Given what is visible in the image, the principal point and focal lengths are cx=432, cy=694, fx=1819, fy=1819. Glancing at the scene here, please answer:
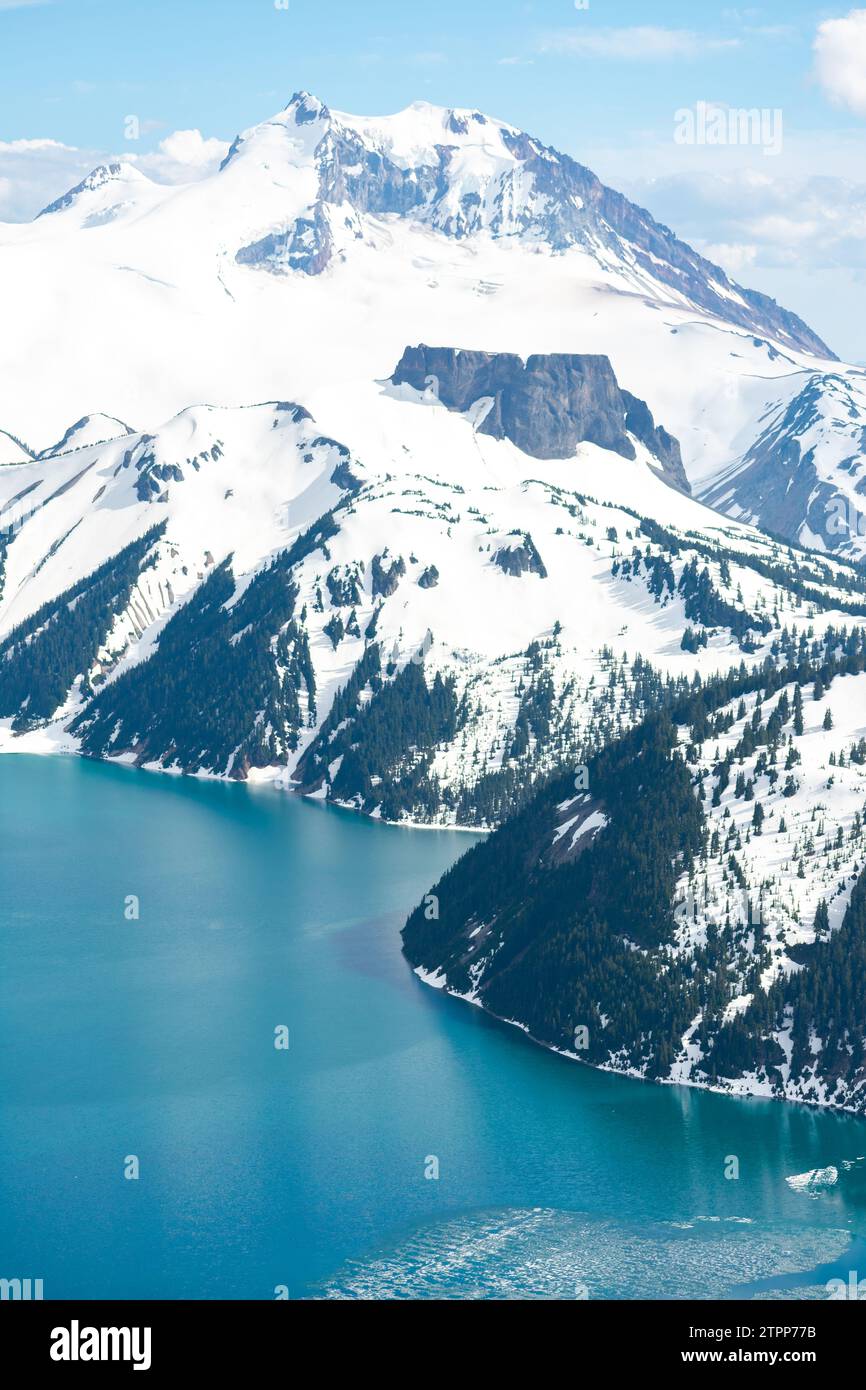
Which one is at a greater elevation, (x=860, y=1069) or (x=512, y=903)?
(x=512, y=903)

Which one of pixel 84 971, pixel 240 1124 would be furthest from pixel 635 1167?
pixel 84 971

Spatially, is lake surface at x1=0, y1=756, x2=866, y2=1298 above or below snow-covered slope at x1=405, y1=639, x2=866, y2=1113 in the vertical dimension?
below

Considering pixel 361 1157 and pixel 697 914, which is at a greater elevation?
pixel 697 914

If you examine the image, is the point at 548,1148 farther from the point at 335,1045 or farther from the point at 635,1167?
the point at 335,1045

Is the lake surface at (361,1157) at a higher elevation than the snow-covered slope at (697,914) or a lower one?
lower

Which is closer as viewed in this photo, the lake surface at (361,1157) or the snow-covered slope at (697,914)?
the lake surface at (361,1157)

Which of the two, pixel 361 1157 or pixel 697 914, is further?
pixel 697 914

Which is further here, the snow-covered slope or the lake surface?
the snow-covered slope
